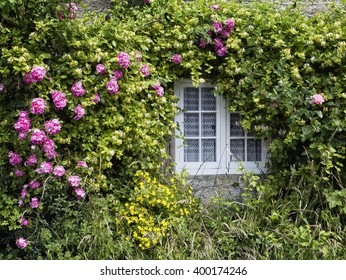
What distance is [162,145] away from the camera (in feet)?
16.4

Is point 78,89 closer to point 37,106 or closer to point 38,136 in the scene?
point 37,106

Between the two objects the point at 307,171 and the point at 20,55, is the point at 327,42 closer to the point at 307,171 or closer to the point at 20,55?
the point at 307,171

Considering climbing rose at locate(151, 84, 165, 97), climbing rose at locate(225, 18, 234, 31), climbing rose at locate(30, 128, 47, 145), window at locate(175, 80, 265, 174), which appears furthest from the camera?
window at locate(175, 80, 265, 174)

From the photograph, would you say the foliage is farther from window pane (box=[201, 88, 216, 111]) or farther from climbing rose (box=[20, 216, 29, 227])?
window pane (box=[201, 88, 216, 111])

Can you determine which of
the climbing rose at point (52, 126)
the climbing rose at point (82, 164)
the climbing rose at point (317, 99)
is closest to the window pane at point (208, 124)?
the climbing rose at point (317, 99)

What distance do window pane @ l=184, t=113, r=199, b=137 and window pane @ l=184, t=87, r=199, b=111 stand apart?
75mm

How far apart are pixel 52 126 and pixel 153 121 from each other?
3.34 ft

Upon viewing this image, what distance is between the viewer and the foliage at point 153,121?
4.34 meters

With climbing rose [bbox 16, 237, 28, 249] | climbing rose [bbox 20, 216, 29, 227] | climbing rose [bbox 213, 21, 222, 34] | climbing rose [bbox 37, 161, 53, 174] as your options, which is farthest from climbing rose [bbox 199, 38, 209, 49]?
climbing rose [bbox 16, 237, 28, 249]

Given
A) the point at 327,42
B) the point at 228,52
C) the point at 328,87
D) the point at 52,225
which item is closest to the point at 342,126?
the point at 328,87

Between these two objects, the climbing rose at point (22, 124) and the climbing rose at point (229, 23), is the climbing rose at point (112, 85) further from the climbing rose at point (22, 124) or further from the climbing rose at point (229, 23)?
the climbing rose at point (229, 23)

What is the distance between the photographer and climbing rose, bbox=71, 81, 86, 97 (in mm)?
4414

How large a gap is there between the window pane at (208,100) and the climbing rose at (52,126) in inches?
67.7
